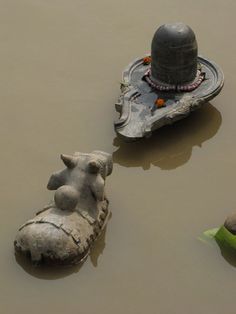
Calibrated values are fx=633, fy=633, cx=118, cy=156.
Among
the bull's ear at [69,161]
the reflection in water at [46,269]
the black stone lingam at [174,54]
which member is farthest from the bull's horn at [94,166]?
the black stone lingam at [174,54]

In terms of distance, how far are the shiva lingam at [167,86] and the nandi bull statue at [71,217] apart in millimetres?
887

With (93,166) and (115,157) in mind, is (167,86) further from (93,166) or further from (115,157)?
(93,166)

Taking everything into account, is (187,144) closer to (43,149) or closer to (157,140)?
(157,140)

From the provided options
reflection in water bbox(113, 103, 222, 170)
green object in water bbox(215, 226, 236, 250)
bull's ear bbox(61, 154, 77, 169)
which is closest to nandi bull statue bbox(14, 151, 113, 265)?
bull's ear bbox(61, 154, 77, 169)

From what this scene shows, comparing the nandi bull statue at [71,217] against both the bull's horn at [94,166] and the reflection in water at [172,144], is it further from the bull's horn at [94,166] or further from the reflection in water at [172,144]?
the reflection in water at [172,144]

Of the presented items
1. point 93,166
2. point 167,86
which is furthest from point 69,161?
point 167,86

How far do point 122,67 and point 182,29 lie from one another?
120cm

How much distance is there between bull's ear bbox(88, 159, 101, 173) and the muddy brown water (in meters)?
0.53

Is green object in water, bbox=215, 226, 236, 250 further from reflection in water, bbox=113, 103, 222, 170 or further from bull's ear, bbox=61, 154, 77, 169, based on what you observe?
bull's ear, bbox=61, 154, 77, 169

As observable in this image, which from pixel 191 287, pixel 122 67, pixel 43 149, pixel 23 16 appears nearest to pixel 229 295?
pixel 191 287

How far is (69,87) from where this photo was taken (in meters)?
7.70

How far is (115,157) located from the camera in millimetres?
6785

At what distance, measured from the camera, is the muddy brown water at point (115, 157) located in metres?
5.54

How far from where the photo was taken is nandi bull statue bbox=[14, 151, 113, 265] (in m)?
5.51
